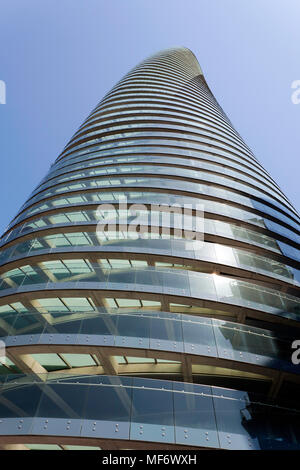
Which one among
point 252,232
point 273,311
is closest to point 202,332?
point 273,311

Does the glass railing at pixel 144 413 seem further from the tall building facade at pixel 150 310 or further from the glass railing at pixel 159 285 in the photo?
the glass railing at pixel 159 285

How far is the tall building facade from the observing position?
6.88m

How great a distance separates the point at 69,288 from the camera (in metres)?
10.5

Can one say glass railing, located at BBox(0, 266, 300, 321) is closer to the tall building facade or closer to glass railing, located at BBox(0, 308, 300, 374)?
the tall building facade

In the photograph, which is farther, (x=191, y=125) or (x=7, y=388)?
(x=191, y=125)

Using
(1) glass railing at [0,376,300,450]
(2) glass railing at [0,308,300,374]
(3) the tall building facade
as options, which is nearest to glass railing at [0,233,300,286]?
(3) the tall building facade

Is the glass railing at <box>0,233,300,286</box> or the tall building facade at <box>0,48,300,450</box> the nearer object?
the tall building facade at <box>0,48,300,450</box>

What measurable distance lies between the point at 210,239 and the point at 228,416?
7.84 m

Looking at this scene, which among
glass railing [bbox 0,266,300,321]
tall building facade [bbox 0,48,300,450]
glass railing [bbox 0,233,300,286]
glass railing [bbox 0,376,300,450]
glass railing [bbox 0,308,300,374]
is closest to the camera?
glass railing [bbox 0,376,300,450]

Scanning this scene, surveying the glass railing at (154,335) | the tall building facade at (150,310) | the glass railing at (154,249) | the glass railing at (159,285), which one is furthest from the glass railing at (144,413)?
the glass railing at (154,249)

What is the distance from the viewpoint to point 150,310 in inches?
400

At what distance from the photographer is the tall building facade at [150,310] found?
6.88 metres
